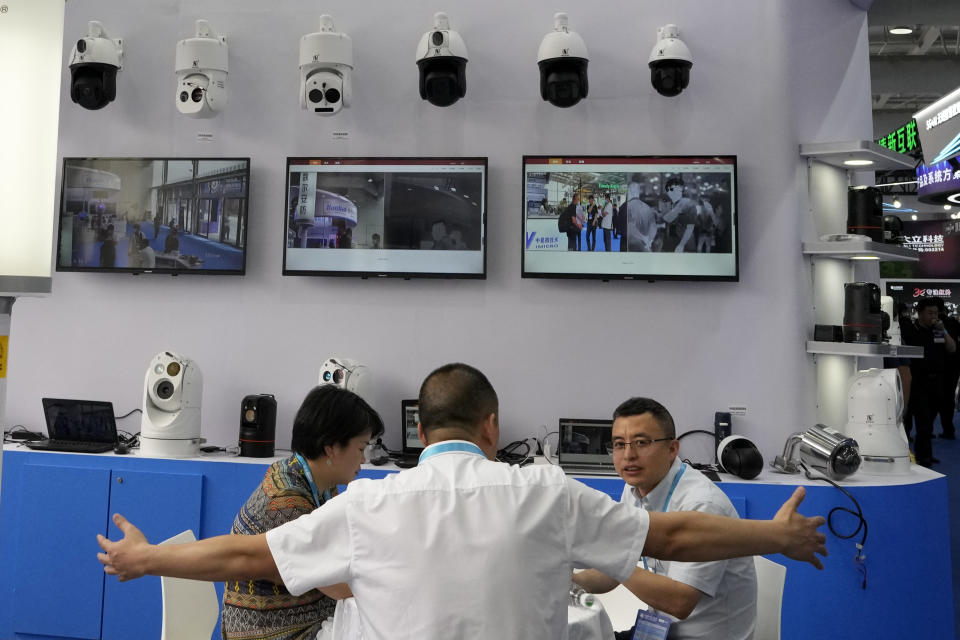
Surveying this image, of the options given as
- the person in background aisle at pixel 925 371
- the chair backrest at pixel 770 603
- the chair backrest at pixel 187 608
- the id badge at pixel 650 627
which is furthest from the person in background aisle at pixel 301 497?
the person in background aisle at pixel 925 371

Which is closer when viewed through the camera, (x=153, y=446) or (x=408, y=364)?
(x=153, y=446)

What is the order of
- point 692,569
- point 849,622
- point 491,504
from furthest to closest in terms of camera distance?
point 849,622
point 692,569
point 491,504

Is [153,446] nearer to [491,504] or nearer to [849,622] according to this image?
[491,504]

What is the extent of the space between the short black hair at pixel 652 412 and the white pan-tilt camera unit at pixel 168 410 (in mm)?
2528

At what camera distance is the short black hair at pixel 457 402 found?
1690mm

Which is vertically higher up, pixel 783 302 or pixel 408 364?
pixel 783 302

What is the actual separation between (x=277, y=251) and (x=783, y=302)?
2861 millimetres

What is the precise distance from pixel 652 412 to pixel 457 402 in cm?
114

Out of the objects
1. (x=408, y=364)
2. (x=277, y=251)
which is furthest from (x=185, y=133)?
(x=408, y=364)

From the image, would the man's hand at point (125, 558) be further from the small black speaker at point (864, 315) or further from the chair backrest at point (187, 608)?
the small black speaker at point (864, 315)

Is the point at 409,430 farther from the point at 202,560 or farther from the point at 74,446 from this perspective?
the point at 202,560

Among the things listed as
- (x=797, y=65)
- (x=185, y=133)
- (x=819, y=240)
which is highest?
(x=797, y=65)

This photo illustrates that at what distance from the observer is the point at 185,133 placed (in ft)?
15.8

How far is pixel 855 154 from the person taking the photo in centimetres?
429
